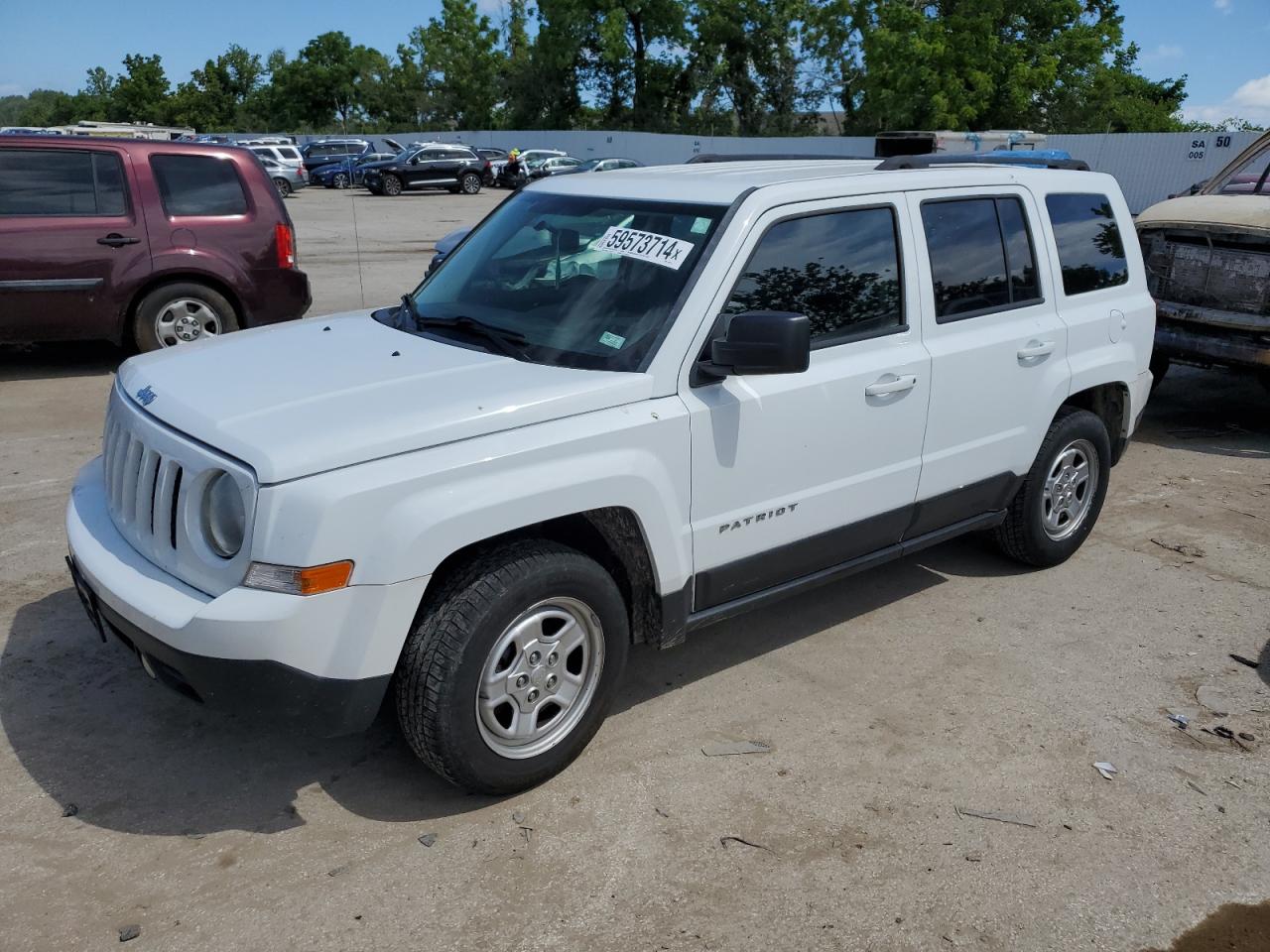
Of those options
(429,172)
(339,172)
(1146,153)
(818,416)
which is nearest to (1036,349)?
(818,416)

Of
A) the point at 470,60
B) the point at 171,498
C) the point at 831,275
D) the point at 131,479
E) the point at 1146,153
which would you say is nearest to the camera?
the point at 171,498

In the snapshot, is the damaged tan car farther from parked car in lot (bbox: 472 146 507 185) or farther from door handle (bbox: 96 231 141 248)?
parked car in lot (bbox: 472 146 507 185)

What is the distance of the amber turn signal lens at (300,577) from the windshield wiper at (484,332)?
3.48 feet

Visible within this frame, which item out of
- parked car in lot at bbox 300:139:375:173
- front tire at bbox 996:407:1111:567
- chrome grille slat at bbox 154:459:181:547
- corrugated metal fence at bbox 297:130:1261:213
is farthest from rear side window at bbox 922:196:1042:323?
parked car in lot at bbox 300:139:375:173

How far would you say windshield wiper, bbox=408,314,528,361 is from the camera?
3695 millimetres

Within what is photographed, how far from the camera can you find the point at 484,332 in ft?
12.7

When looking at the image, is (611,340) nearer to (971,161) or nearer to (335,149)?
(971,161)

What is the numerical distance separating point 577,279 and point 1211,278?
5.97m

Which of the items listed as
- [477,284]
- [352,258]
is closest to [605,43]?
[352,258]

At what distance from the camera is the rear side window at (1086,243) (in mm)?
5016

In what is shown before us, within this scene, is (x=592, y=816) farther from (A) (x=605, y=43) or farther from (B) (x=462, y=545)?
(A) (x=605, y=43)

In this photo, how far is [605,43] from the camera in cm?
5894

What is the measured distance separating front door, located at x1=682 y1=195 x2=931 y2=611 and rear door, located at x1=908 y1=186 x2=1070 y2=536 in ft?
0.41

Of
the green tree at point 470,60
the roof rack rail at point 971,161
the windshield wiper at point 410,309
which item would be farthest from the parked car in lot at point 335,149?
the windshield wiper at point 410,309
